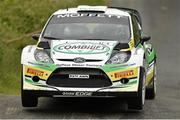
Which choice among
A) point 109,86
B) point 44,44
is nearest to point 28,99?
point 44,44

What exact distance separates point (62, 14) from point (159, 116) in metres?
2.92

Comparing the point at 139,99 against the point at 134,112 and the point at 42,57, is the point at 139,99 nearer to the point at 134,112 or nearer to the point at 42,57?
the point at 134,112

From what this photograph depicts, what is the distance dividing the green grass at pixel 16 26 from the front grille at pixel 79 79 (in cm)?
406

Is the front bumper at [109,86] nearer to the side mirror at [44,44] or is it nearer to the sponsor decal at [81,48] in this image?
the sponsor decal at [81,48]

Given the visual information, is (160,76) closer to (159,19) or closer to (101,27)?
(101,27)

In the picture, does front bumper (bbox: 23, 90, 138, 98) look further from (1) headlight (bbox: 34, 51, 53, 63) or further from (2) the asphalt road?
(1) headlight (bbox: 34, 51, 53, 63)

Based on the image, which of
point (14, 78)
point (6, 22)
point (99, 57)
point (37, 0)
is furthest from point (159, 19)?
point (99, 57)

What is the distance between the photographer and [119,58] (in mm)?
10516

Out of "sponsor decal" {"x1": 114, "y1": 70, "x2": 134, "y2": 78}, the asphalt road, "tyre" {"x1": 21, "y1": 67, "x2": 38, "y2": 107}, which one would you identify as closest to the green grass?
the asphalt road

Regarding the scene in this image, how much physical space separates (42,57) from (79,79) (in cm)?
70

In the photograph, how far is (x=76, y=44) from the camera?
10.8 meters

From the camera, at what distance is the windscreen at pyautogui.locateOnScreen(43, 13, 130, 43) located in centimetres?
1166

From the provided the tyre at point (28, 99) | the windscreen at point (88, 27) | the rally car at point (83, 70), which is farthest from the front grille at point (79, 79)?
the windscreen at point (88, 27)

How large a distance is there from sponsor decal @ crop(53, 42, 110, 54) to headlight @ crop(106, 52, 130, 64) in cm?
19
